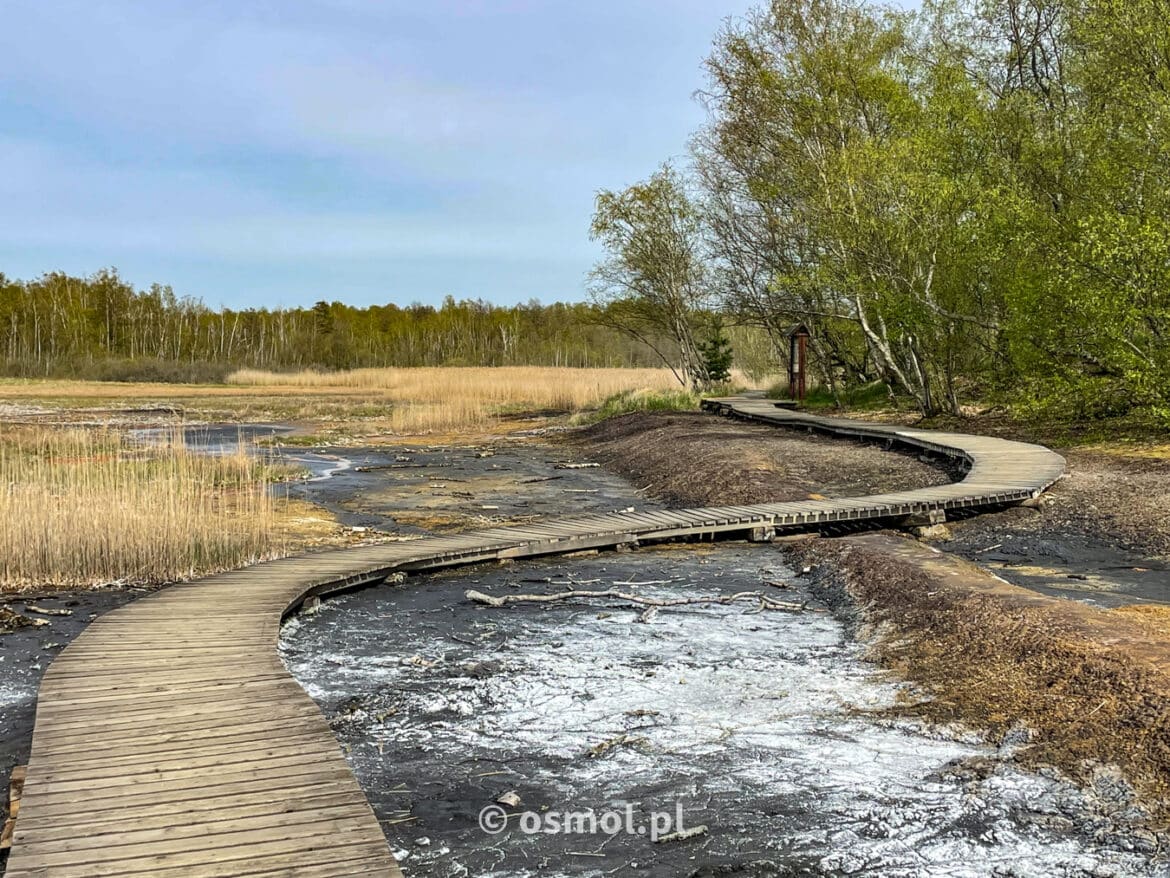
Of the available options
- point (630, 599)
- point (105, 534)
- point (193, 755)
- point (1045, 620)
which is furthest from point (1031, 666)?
point (105, 534)

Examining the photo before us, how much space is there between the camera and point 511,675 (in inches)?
267

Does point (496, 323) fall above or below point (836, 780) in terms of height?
above

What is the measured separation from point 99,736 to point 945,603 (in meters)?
6.01

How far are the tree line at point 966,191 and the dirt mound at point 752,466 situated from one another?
9.06 feet

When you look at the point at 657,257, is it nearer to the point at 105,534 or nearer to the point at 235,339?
the point at 105,534

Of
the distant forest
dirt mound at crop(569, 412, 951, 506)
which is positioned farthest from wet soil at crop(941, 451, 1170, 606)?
the distant forest

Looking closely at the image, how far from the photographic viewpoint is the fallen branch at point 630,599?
342 inches

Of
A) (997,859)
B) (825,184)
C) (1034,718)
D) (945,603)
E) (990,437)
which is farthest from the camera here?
(825,184)

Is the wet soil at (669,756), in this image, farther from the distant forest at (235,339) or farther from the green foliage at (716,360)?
the distant forest at (235,339)

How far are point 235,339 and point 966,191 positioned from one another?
244 feet

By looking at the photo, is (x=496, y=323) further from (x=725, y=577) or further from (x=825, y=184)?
(x=725, y=577)

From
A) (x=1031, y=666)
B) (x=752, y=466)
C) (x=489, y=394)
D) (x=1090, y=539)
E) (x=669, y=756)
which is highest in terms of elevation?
(x=489, y=394)

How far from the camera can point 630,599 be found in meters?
8.89

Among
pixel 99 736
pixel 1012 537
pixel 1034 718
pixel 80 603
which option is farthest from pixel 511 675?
pixel 1012 537
